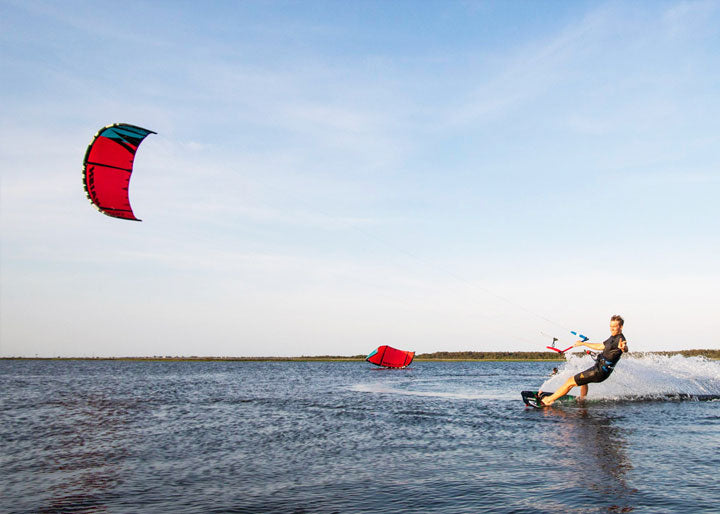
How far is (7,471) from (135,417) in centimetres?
822

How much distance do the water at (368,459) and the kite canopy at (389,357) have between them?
4615cm

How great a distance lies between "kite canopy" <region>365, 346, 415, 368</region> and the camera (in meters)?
65.1

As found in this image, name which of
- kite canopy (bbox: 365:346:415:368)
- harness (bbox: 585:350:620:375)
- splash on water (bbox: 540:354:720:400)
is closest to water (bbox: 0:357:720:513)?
harness (bbox: 585:350:620:375)

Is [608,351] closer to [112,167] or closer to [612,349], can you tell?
[612,349]

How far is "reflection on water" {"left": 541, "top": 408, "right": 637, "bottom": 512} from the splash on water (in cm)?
644

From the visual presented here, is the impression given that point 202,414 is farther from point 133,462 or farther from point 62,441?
point 133,462

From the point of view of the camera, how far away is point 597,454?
973cm

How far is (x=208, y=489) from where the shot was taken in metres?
7.96

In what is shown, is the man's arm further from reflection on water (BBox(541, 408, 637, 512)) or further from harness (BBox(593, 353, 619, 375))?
reflection on water (BBox(541, 408, 637, 512))

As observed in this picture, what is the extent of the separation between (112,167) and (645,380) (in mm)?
21584

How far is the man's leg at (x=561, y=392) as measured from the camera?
1569 cm

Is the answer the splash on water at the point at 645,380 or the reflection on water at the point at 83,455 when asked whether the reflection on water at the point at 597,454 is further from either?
the reflection on water at the point at 83,455

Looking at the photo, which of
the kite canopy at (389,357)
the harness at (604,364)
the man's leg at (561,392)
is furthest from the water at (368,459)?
the kite canopy at (389,357)

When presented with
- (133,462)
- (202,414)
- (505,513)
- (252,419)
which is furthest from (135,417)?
(505,513)
